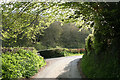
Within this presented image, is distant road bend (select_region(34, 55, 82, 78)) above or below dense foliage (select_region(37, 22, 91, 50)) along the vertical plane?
below

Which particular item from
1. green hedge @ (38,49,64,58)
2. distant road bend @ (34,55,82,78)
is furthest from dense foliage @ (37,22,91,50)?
distant road bend @ (34,55,82,78)

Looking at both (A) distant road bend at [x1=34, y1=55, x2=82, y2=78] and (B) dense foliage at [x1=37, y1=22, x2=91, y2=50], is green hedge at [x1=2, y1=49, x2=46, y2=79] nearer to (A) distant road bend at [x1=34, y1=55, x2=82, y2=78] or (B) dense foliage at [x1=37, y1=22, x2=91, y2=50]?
(A) distant road bend at [x1=34, y1=55, x2=82, y2=78]

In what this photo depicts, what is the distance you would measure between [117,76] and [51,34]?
19.9m

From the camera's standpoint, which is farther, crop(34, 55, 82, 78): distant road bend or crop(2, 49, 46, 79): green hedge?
crop(34, 55, 82, 78): distant road bend

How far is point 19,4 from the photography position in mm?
4332

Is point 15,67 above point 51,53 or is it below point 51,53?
above

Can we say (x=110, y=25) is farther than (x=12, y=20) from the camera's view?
No

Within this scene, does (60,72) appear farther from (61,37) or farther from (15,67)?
(61,37)

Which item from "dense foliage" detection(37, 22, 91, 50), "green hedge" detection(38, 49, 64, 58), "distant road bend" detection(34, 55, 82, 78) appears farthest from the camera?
"dense foliage" detection(37, 22, 91, 50)

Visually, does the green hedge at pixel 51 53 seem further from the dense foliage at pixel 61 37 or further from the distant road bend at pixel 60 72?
the distant road bend at pixel 60 72

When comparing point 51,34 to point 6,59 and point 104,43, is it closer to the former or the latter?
point 6,59

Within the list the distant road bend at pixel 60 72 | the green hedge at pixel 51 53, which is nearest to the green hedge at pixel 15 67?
the distant road bend at pixel 60 72

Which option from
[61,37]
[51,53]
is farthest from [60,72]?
[61,37]

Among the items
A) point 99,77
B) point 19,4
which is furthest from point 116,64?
point 19,4
